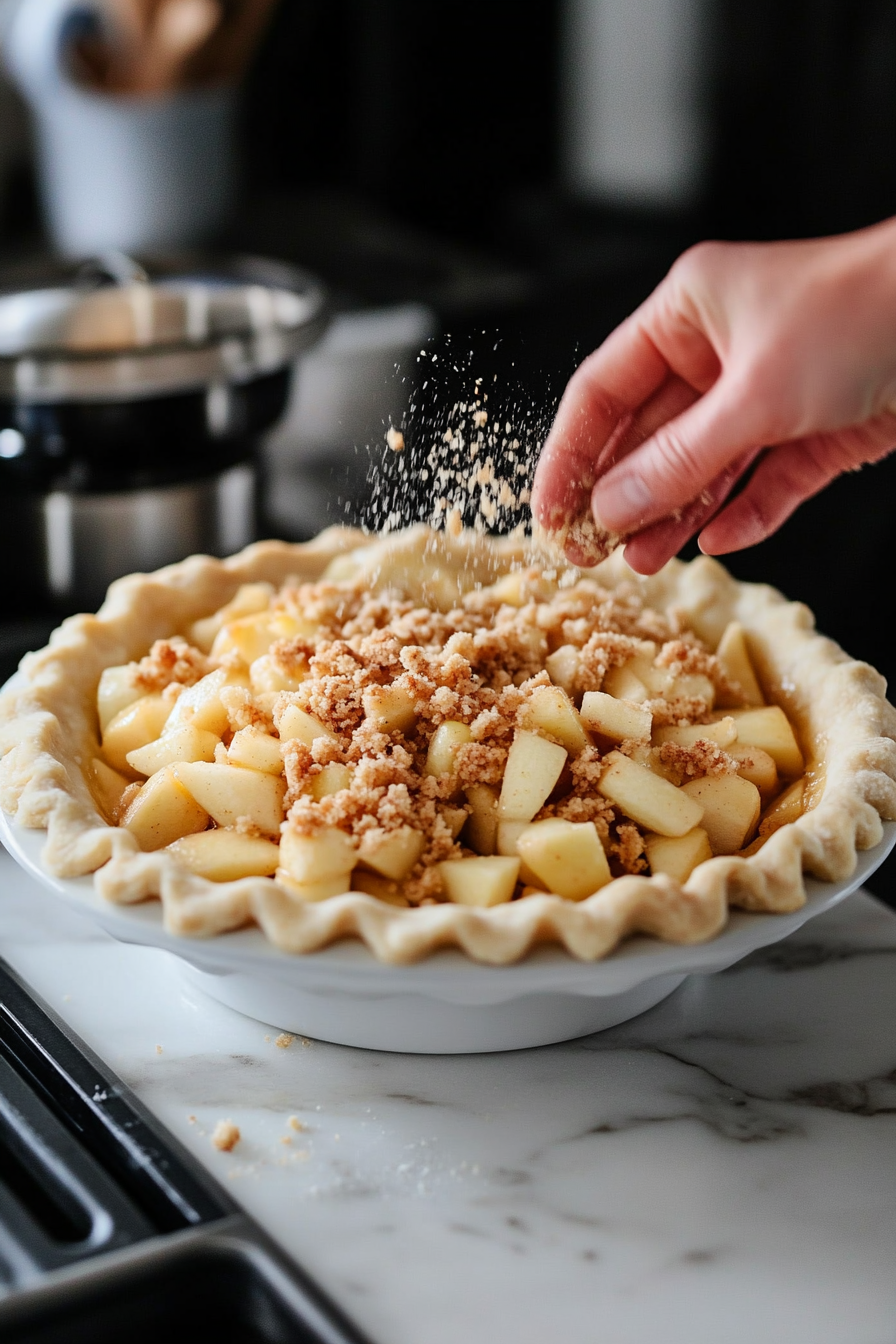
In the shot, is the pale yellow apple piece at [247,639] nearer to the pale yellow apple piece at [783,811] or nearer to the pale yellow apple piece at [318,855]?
the pale yellow apple piece at [318,855]

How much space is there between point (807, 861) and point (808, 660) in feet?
1.50

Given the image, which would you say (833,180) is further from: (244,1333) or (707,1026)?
(244,1333)

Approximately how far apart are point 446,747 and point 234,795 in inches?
8.7

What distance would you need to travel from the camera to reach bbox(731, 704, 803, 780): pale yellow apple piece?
1.50 metres

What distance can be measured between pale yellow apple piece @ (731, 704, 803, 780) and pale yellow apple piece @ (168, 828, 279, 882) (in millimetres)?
566

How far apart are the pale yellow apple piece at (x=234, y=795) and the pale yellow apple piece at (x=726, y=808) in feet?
1.42

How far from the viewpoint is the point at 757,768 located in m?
1.45

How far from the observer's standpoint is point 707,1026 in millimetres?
1372

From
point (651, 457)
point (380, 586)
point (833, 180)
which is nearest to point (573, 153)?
point (833, 180)

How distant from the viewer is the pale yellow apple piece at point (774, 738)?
1.50 meters

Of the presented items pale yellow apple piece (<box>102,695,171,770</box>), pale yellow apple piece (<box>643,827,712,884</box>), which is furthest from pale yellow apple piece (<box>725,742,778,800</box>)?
pale yellow apple piece (<box>102,695,171,770</box>)

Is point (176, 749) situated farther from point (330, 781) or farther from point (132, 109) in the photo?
point (132, 109)

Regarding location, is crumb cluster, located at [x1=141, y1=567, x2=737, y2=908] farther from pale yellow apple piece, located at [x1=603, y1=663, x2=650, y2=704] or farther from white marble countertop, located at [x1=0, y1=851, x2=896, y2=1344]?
white marble countertop, located at [x1=0, y1=851, x2=896, y2=1344]

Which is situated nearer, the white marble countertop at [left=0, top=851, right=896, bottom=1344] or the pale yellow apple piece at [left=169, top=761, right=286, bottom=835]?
the white marble countertop at [left=0, top=851, right=896, bottom=1344]
